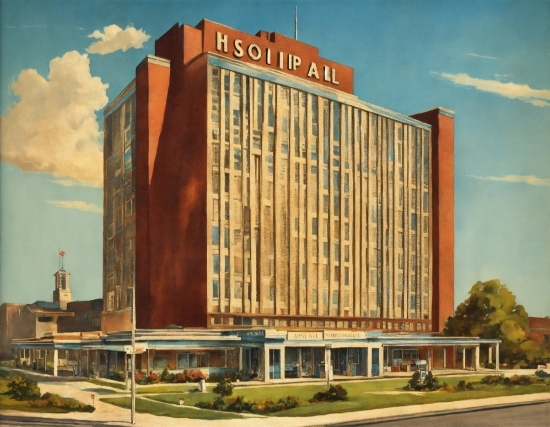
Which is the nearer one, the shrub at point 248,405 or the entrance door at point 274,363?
the shrub at point 248,405

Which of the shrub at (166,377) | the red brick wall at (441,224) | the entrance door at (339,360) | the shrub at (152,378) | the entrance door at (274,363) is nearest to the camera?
the shrub at (152,378)

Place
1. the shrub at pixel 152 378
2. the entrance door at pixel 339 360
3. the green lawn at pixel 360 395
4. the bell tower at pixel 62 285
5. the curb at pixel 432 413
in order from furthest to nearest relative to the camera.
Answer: the entrance door at pixel 339 360, the shrub at pixel 152 378, the bell tower at pixel 62 285, the green lawn at pixel 360 395, the curb at pixel 432 413

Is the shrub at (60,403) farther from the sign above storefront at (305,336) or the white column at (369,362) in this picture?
the white column at (369,362)

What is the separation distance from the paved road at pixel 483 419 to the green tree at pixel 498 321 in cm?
762

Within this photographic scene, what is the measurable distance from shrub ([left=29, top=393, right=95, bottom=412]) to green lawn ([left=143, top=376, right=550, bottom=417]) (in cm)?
422

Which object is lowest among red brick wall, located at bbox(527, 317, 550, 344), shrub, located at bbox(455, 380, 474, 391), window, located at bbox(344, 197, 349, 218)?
shrub, located at bbox(455, 380, 474, 391)

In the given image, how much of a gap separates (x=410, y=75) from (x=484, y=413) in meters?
18.0

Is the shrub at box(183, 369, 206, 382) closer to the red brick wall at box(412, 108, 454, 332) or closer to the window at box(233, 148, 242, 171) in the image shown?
the window at box(233, 148, 242, 171)

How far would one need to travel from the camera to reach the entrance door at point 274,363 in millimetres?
45891

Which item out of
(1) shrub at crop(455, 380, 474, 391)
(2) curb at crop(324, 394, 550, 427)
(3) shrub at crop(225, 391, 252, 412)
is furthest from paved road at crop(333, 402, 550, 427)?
(3) shrub at crop(225, 391, 252, 412)

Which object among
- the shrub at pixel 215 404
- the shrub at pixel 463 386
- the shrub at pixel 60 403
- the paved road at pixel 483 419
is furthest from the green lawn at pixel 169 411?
the shrub at pixel 463 386

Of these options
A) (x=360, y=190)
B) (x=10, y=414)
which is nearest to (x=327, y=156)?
(x=360, y=190)

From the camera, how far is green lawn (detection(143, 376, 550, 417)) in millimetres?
34250

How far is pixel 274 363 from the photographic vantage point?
4634cm
